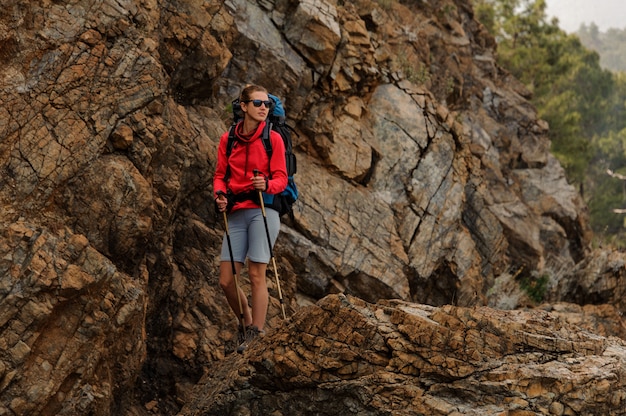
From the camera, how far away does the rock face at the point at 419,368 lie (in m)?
6.06

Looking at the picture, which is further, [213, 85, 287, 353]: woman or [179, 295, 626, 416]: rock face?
[213, 85, 287, 353]: woman

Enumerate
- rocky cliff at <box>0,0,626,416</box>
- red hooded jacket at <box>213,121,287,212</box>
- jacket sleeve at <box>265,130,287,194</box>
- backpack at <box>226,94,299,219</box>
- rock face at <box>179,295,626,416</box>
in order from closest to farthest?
rock face at <box>179,295,626,416</box> < rocky cliff at <box>0,0,626,416</box> < jacket sleeve at <box>265,130,287,194</box> < red hooded jacket at <box>213,121,287,212</box> < backpack at <box>226,94,299,219</box>

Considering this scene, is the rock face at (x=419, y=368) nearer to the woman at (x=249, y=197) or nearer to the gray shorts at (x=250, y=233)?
the woman at (x=249, y=197)

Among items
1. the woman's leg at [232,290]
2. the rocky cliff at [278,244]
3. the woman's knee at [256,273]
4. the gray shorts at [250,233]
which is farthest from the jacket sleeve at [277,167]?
the rocky cliff at [278,244]

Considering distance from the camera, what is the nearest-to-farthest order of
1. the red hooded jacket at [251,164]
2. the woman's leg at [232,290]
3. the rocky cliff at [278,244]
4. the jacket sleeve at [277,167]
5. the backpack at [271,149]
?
the rocky cliff at [278,244], the jacket sleeve at [277,167], the red hooded jacket at [251,164], the backpack at [271,149], the woman's leg at [232,290]

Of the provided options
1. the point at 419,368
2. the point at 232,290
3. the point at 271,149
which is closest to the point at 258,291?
the point at 232,290

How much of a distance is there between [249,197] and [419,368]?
2.85 metres

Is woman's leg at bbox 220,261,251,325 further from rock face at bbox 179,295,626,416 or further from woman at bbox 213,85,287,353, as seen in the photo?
rock face at bbox 179,295,626,416

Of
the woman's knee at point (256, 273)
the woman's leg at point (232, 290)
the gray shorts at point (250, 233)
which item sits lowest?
the woman's leg at point (232, 290)

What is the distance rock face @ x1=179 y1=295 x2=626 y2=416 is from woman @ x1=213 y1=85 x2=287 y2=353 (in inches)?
44.4

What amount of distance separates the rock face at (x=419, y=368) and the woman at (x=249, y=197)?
1.13 meters

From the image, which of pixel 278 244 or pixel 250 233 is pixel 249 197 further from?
pixel 278 244

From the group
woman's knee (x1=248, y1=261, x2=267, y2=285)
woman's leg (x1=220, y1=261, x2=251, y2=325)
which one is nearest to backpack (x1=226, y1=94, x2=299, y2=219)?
woman's knee (x1=248, y1=261, x2=267, y2=285)

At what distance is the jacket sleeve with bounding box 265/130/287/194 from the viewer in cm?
804
